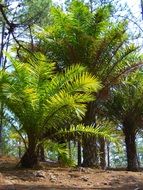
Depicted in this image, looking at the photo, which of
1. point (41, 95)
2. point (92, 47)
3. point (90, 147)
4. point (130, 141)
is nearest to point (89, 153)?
point (90, 147)

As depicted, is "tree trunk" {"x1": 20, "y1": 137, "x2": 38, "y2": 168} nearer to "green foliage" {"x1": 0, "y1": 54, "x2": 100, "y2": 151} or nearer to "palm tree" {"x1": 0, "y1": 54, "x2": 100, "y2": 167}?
"palm tree" {"x1": 0, "y1": 54, "x2": 100, "y2": 167}

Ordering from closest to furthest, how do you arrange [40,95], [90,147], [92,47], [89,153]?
[40,95]
[89,153]
[90,147]
[92,47]

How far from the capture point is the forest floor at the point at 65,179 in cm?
766

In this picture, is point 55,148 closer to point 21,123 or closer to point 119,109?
point 21,123

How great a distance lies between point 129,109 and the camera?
14.2 m

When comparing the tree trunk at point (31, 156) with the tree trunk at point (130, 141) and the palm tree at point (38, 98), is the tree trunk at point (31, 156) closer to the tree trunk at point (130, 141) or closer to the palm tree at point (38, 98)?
the palm tree at point (38, 98)

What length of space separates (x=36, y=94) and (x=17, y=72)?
0.72 m

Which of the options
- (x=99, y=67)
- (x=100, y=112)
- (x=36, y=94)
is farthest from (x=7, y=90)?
(x=100, y=112)

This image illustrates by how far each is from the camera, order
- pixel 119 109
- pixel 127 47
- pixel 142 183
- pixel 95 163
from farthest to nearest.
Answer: pixel 119 109 < pixel 127 47 < pixel 95 163 < pixel 142 183

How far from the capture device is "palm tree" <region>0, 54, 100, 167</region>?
8898 mm

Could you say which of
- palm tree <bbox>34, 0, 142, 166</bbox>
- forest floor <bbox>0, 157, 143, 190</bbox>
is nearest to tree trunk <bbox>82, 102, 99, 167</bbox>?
palm tree <bbox>34, 0, 142, 166</bbox>

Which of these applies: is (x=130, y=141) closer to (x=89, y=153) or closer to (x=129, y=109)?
(x=129, y=109)

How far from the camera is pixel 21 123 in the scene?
9.25m

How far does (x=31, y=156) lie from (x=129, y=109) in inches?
227
